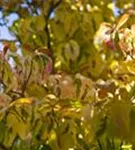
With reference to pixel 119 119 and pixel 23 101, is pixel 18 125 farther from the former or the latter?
pixel 119 119

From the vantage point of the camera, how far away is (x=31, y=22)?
8.94ft

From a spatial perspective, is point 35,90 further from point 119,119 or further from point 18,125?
point 119,119

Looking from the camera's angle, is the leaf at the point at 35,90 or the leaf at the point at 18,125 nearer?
the leaf at the point at 18,125

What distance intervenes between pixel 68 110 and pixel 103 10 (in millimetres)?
1731

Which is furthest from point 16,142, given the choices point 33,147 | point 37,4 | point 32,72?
point 37,4

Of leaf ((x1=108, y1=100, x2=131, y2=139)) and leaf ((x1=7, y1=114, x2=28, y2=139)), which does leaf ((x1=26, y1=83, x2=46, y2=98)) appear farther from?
leaf ((x1=108, y1=100, x2=131, y2=139))

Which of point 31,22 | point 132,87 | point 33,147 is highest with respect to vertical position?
point 31,22

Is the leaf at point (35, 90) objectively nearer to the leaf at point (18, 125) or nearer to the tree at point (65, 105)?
the tree at point (65, 105)

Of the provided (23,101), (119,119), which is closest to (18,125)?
(23,101)

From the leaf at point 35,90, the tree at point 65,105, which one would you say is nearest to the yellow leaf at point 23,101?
the tree at point 65,105

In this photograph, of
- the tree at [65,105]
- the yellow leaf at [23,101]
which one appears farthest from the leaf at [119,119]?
the yellow leaf at [23,101]

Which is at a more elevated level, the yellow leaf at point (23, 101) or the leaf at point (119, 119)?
the yellow leaf at point (23, 101)

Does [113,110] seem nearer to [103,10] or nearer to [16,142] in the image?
[16,142]

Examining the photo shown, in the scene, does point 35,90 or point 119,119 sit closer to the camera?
point 119,119
